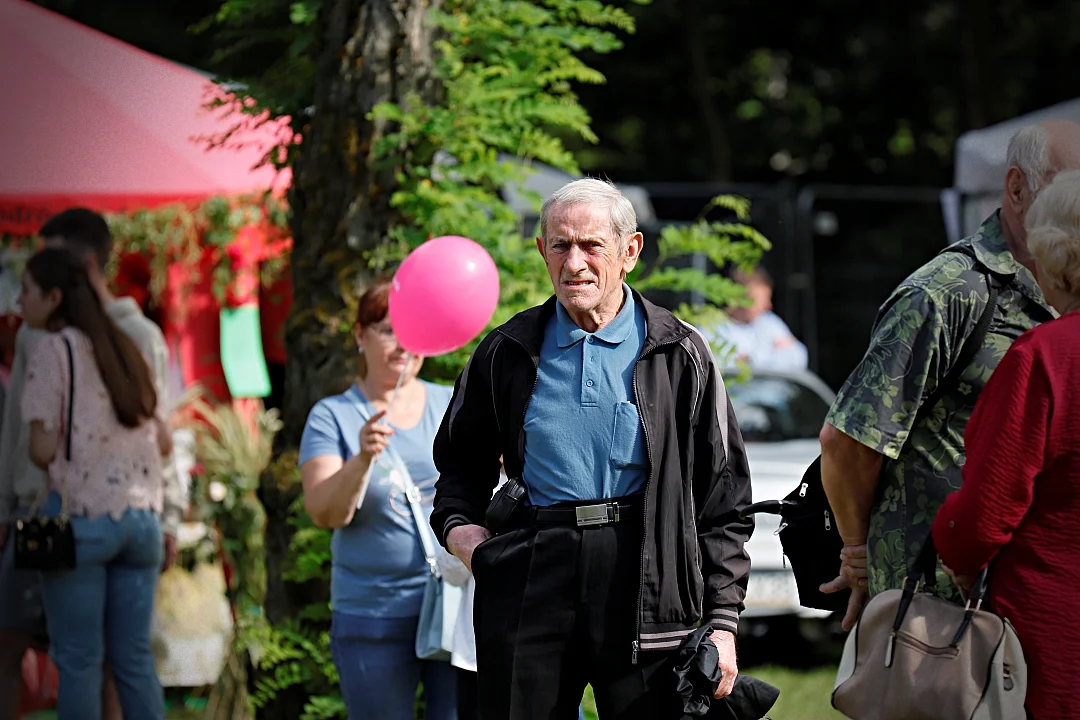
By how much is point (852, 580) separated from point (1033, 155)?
1095mm

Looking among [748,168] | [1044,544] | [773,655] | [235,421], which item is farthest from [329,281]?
[748,168]

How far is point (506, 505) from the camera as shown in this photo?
329 centimetres

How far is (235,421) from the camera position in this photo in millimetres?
7633

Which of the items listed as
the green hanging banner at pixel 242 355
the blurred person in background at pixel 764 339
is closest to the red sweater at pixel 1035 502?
the green hanging banner at pixel 242 355

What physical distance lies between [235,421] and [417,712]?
110 inches

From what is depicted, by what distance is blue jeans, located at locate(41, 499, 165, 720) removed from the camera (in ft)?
17.4

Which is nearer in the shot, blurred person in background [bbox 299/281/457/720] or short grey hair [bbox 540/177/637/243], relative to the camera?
short grey hair [bbox 540/177/637/243]

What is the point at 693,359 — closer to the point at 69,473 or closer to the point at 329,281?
the point at 329,281

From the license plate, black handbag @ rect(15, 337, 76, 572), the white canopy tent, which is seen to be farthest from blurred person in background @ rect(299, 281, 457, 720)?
the white canopy tent

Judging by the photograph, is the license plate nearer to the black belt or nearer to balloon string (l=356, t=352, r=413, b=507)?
balloon string (l=356, t=352, r=413, b=507)

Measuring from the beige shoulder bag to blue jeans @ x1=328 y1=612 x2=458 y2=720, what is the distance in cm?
164

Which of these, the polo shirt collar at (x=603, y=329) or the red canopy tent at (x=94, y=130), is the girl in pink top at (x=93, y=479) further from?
the polo shirt collar at (x=603, y=329)

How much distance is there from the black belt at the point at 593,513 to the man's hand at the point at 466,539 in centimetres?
23

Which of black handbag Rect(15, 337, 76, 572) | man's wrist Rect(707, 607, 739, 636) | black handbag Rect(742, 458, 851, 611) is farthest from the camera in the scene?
black handbag Rect(15, 337, 76, 572)
